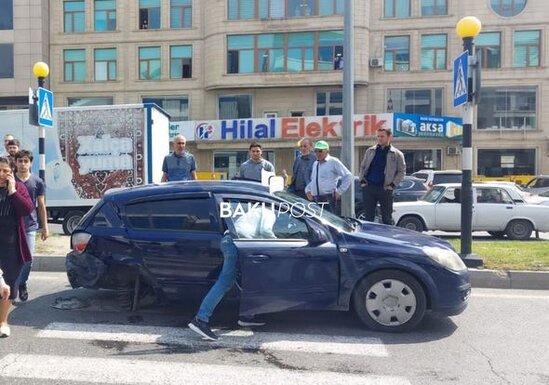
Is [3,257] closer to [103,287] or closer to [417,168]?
[103,287]

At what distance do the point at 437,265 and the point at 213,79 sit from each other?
91.5 feet

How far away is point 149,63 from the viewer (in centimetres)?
3259

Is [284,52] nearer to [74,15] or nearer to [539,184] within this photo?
[74,15]

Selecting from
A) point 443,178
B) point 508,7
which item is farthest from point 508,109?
point 443,178

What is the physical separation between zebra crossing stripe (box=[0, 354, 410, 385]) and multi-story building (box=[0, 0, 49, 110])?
3332cm

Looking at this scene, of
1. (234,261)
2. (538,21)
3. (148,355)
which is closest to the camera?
(148,355)

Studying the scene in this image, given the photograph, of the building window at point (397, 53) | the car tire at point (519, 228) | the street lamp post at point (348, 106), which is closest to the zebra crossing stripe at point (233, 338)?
the street lamp post at point (348, 106)

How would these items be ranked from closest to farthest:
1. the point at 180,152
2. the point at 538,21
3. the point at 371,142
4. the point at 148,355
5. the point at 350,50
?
the point at 148,355 < the point at 180,152 < the point at 350,50 < the point at 371,142 < the point at 538,21

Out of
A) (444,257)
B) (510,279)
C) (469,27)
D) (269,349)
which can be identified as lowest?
(269,349)

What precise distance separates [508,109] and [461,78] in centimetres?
2513

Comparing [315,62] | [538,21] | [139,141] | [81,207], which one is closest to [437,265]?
[139,141]

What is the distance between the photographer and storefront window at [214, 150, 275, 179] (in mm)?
29231

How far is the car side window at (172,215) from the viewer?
493cm

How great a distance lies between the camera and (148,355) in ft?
13.5
